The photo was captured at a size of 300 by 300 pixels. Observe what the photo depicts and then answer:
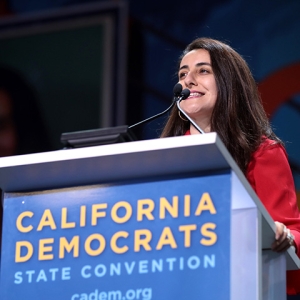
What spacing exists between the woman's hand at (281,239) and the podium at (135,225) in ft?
0.05

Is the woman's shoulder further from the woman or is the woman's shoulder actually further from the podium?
the podium

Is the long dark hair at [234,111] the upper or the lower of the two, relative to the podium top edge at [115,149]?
upper

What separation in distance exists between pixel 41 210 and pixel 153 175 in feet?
0.80

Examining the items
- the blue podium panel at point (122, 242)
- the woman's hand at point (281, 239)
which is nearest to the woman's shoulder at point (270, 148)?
the woman's hand at point (281, 239)

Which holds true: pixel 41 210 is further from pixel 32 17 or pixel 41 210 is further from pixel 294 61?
pixel 32 17

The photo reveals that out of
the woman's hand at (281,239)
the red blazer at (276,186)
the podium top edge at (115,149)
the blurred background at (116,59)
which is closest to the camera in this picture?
the podium top edge at (115,149)

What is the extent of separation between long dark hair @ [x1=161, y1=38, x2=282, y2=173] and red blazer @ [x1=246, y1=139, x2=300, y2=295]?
52 millimetres

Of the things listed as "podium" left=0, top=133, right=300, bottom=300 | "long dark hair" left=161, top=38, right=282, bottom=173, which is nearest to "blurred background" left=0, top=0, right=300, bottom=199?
"long dark hair" left=161, top=38, right=282, bottom=173

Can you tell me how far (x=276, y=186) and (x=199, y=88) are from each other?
18.3 inches

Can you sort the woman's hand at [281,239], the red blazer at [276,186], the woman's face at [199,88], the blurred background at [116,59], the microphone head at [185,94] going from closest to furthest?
the woman's hand at [281,239]
the red blazer at [276,186]
the microphone head at [185,94]
the woman's face at [199,88]
the blurred background at [116,59]

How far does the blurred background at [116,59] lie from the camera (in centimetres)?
327

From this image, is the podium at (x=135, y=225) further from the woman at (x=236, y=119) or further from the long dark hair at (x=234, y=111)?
the long dark hair at (x=234, y=111)

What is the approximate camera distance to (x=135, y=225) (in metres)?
1.39

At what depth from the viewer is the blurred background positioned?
327cm
